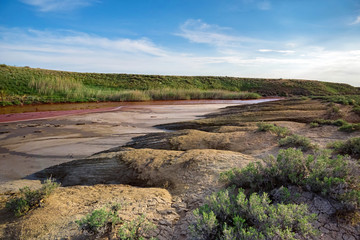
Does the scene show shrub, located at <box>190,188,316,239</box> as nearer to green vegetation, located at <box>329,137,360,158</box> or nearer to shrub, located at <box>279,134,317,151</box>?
green vegetation, located at <box>329,137,360,158</box>

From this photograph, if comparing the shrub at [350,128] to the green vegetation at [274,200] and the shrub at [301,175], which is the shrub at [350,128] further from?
the green vegetation at [274,200]

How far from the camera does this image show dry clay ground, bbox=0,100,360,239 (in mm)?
2283

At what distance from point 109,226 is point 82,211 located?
0.62 m

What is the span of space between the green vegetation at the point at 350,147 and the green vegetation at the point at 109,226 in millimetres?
3527

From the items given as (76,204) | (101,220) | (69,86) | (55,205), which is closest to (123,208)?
(101,220)

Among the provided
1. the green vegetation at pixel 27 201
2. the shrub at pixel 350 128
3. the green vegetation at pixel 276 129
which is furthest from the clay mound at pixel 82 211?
the shrub at pixel 350 128

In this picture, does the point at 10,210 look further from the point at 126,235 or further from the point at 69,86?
the point at 69,86

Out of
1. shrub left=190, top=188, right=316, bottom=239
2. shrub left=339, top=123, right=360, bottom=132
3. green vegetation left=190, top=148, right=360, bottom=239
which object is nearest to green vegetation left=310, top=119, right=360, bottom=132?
shrub left=339, top=123, right=360, bottom=132

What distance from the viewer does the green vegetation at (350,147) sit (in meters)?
3.63

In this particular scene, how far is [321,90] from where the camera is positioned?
143 feet

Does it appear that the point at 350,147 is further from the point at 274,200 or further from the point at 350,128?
the point at 274,200

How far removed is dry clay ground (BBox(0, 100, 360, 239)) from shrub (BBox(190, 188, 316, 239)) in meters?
0.25

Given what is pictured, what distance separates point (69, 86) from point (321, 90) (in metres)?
45.3

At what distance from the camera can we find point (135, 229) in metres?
2.08
